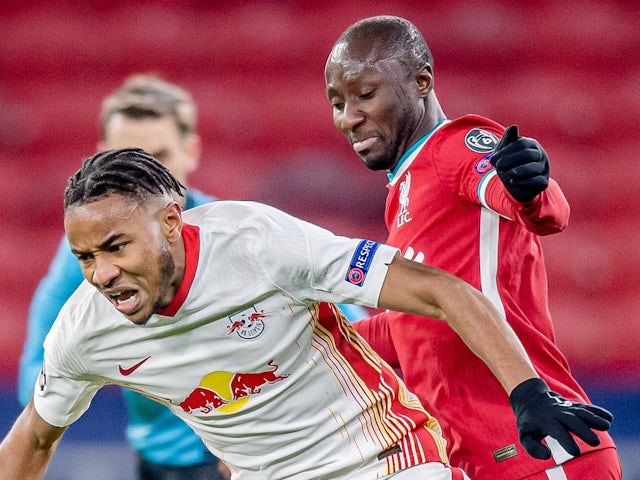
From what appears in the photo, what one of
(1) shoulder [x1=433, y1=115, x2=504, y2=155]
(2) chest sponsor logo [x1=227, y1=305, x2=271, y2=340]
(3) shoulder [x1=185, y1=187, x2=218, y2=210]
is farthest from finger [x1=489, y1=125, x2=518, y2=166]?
(3) shoulder [x1=185, y1=187, x2=218, y2=210]

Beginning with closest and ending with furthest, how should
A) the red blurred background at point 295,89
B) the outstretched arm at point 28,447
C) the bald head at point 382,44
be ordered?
the outstretched arm at point 28,447 < the bald head at point 382,44 < the red blurred background at point 295,89

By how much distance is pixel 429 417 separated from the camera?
1.94 metres

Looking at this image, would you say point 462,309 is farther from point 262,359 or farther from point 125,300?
point 125,300

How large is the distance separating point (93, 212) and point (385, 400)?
0.60 m

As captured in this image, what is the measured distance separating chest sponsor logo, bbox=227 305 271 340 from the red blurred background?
9.80 ft

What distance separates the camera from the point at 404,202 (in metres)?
2.06

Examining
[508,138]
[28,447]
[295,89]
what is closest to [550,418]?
[508,138]

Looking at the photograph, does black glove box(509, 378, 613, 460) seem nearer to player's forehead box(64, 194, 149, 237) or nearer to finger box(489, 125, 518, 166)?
finger box(489, 125, 518, 166)

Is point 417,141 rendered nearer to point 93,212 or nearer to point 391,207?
point 391,207

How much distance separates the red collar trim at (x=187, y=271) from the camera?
6.11 ft

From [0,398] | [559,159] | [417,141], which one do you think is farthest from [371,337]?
[559,159]

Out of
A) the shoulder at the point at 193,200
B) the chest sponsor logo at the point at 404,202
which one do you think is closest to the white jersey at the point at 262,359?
the chest sponsor logo at the point at 404,202

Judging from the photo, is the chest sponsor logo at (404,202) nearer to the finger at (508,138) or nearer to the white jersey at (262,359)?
the white jersey at (262,359)

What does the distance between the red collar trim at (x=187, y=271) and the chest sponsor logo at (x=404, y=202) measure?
1.31 feet
